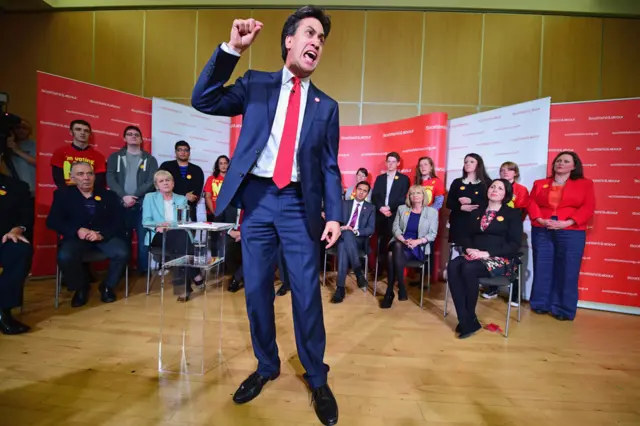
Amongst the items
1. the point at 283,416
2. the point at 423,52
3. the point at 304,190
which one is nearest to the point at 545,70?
the point at 423,52

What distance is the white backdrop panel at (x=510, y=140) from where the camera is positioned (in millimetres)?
3671

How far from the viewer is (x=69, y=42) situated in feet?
18.7

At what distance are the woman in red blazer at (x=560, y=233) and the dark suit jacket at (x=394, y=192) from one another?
4.64 feet

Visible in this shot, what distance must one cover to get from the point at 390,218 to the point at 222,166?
226 centimetres

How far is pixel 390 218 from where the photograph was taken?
4281mm

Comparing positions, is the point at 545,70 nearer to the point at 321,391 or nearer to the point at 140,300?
the point at 321,391

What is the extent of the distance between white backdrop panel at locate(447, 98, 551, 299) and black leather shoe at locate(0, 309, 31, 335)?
457cm

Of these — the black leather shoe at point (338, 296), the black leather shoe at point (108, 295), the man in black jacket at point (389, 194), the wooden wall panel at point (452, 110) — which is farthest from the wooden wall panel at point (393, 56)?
the black leather shoe at point (108, 295)

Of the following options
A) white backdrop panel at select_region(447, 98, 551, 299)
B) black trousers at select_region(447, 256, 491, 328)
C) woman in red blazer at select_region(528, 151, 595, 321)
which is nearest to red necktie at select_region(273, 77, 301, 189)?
black trousers at select_region(447, 256, 491, 328)

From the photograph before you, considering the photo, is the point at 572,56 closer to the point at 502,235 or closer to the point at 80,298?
the point at 502,235

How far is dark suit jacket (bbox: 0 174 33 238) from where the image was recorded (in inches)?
101

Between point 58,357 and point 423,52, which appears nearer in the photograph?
point 58,357

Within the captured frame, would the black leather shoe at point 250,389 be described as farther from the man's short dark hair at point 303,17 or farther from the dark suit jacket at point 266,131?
the man's short dark hair at point 303,17

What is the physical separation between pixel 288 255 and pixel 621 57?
6880mm
